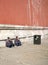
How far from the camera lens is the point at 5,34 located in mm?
1910

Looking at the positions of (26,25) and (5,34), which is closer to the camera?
(5,34)

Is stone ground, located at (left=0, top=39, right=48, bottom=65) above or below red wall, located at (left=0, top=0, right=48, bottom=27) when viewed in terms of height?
below

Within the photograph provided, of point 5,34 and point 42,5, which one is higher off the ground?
point 42,5

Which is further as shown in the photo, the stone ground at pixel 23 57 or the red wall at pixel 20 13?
the red wall at pixel 20 13

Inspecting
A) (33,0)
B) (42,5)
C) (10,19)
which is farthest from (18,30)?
(42,5)

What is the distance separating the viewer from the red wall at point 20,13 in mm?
1962

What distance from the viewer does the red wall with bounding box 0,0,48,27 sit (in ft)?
6.44

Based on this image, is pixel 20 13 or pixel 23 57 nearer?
pixel 23 57

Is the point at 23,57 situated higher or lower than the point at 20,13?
lower

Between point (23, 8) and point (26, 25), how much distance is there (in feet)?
0.83

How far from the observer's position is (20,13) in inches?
91.4

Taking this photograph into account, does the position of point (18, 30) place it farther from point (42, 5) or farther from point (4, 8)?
point (42, 5)

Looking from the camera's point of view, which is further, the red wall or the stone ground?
the red wall

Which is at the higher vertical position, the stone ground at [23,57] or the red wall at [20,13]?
the red wall at [20,13]
